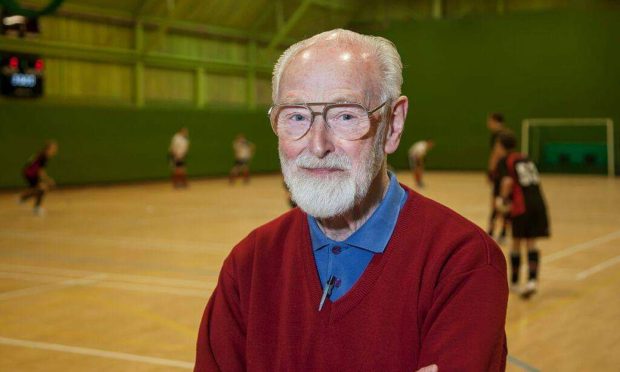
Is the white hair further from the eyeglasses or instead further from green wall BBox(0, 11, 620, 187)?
green wall BBox(0, 11, 620, 187)

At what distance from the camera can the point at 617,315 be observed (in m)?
7.23

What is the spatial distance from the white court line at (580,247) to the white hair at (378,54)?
28.4 feet

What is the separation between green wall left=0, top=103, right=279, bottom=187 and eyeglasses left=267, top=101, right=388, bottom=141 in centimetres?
2003

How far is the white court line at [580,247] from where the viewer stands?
10.5 metres

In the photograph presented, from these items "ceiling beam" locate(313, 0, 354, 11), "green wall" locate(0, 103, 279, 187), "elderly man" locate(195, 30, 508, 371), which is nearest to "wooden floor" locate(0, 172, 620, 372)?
"green wall" locate(0, 103, 279, 187)

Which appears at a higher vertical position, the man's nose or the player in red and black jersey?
the man's nose

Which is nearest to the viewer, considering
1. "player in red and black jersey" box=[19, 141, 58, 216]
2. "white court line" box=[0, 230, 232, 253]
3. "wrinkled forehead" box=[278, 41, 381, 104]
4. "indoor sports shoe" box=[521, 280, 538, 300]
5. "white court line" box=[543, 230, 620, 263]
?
"wrinkled forehead" box=[278, 41, 381, 104]

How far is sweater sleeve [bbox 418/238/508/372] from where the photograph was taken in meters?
1.87

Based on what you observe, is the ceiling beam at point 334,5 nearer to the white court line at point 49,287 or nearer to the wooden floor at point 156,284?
the wooden floor at point 156,284

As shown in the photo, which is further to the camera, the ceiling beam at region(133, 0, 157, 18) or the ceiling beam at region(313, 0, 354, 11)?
the ceiling beam at region(313, 0, 354, 11)

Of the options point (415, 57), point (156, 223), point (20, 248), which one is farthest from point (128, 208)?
point (415, 57)

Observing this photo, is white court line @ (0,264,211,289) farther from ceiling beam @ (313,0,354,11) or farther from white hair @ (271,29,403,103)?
ceiling beam @ (313,0,354,11)

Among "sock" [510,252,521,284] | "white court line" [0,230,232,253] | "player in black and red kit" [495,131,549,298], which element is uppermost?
"player in black and red kit" [495,131,549,298]

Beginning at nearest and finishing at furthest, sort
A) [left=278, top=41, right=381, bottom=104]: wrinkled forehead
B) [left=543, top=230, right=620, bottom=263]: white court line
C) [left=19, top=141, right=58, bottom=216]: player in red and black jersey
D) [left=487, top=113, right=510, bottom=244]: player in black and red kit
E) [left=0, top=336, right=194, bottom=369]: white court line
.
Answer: [left=278, top=41, right=381, bottom=104]: wrinkled forehead < [left=0, top=336, right=194, bottom=369]: white court line < [left=543, top=230, right=620, bottom=263]: white court line < [left=487, top=113, right=510, bottom=244]: player in black and red kit < [left=19, top=141, right=58, bottom=216]: player in red and black jersey
